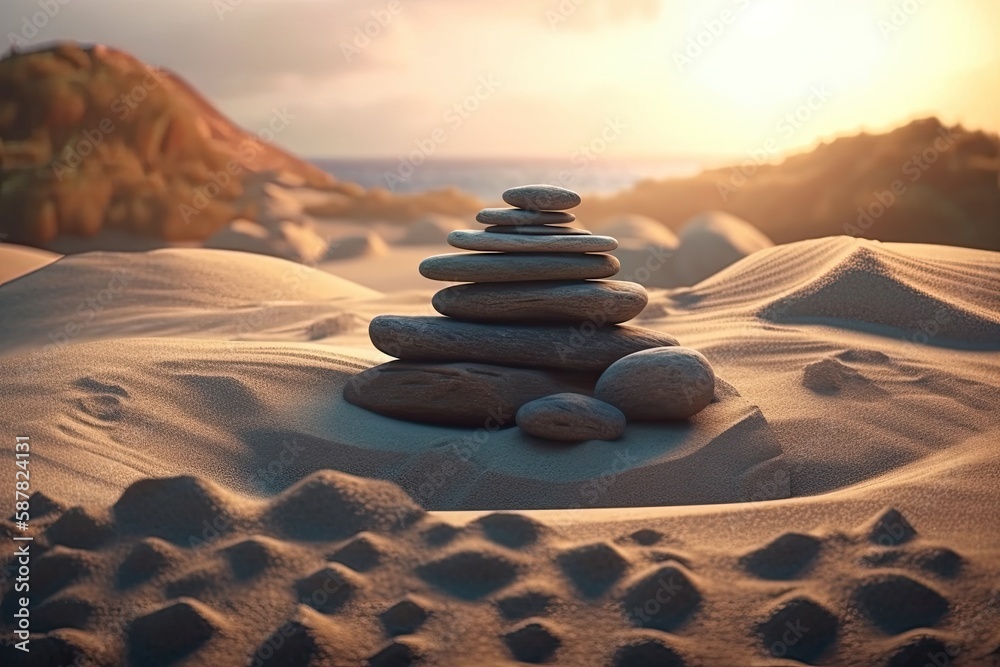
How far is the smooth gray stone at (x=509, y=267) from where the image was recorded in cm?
429

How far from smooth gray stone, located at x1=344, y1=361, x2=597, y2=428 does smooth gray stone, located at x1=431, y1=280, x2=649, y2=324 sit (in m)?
0.26

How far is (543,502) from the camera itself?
11.8 feet

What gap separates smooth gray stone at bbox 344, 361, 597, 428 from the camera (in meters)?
4.18

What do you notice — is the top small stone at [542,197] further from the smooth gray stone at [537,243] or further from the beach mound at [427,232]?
the beach mound at [427,232]

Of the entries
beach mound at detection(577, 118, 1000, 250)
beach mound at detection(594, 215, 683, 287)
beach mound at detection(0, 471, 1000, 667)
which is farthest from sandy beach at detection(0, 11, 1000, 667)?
beach mound at detection(577, 118, 1000, 250)

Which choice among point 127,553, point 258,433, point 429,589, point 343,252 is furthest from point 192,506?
point 343,252

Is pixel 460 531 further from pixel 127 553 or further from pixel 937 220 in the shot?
pixel 937 220

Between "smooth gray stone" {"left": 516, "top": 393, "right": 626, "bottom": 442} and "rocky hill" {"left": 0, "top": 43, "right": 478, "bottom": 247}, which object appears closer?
"smooth gray stone" {"left": 516, "top": 393, "right": 626, "bottom": 442}

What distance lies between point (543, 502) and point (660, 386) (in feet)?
2.53

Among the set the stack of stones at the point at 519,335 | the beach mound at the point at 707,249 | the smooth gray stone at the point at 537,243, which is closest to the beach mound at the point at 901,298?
the stack of stones at the point at 519,335

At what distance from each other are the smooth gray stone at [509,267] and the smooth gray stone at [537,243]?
0.14ft

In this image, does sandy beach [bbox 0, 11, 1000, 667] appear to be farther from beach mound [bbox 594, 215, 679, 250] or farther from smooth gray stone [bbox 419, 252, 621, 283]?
Answer: beach mound [bbox 594, 215, 679, 250]

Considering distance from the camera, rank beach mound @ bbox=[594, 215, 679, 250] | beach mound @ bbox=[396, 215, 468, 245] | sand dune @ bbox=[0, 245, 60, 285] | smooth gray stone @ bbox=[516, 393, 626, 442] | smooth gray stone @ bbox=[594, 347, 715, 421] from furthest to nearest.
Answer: beach mound @ bbox=[396, 215, 468, 245]
beach mound @ bbox=[594, 215, 679, 250]
sand dune @ bbox=[0, 245, 60, 285]
smooth gray stone @ bbox=[594, 347, 715, 421]
smooth gray stone @ bbox=[516, 393, 626, 442]

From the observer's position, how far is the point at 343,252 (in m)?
12.5
